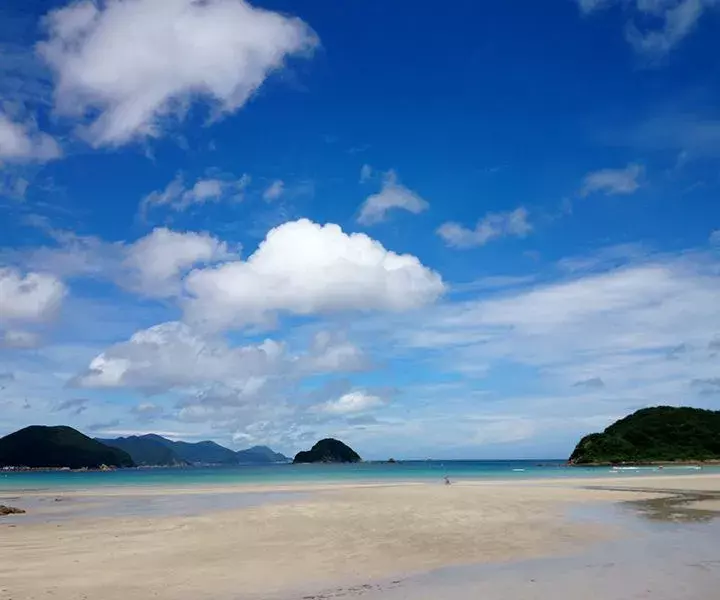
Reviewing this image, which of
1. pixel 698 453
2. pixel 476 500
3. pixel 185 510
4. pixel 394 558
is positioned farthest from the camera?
pixel 698 453

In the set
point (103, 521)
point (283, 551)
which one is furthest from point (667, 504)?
point (103, 521)

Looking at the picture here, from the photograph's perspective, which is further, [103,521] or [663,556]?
[103,521]

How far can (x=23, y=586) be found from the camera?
17.8 m

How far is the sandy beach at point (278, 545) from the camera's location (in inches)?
700

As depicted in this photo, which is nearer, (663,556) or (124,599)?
(124,599)

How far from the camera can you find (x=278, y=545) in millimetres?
25484

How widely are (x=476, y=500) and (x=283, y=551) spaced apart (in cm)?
2906

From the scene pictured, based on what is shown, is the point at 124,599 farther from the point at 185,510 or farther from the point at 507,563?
the point at 185,510

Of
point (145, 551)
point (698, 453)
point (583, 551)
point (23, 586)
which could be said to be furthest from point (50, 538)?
point (698, 453)

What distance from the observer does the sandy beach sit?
17.8 metres

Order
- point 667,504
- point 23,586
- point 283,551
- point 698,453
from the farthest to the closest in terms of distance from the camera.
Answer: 1. point 698,453
2. point 667,504
3. point 283,551
4. point 23,586

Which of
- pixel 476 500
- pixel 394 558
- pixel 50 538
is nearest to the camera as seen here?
pixel 394 558

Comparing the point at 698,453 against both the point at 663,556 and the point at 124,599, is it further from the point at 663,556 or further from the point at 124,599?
the point at 124,599

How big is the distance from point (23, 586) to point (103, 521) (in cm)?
2148
